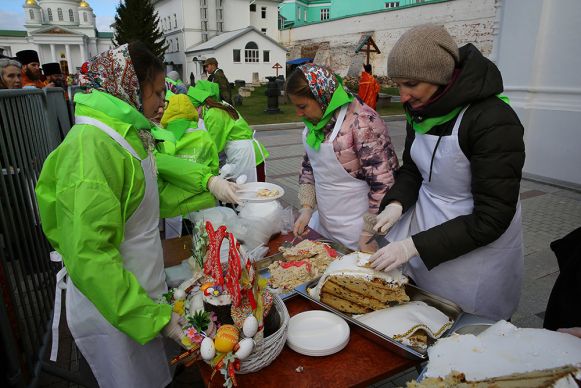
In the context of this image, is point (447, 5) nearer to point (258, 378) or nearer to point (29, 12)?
point (258, 378)

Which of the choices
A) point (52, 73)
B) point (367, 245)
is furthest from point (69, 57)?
point (367, 245)

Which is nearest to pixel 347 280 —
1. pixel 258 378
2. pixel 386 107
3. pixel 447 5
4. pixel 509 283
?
pixel 258 378

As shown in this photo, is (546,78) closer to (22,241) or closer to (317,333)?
(317,333)

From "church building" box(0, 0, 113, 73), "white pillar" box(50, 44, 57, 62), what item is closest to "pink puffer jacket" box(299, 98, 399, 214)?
"church building" box(0, 0, 113, 73)

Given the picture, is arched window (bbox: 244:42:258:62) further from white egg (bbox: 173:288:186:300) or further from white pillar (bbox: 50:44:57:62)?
white egg (bbox: 173:288:186:300)

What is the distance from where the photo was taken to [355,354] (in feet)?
4.33

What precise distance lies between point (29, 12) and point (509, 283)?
70118 millimetres

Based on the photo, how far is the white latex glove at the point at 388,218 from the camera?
1835 mm

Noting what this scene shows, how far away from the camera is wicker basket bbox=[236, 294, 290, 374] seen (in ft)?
3.78

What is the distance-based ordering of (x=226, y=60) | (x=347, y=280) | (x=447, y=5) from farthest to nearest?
(x=226, y=60)
(x=447, y=5)
(x=347, y=280)

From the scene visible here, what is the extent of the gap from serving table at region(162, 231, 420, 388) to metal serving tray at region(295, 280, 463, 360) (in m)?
0.03

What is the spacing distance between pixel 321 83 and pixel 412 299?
4.14 ft

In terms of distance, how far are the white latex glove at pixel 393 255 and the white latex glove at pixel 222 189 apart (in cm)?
93

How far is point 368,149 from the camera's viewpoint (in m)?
2.13
